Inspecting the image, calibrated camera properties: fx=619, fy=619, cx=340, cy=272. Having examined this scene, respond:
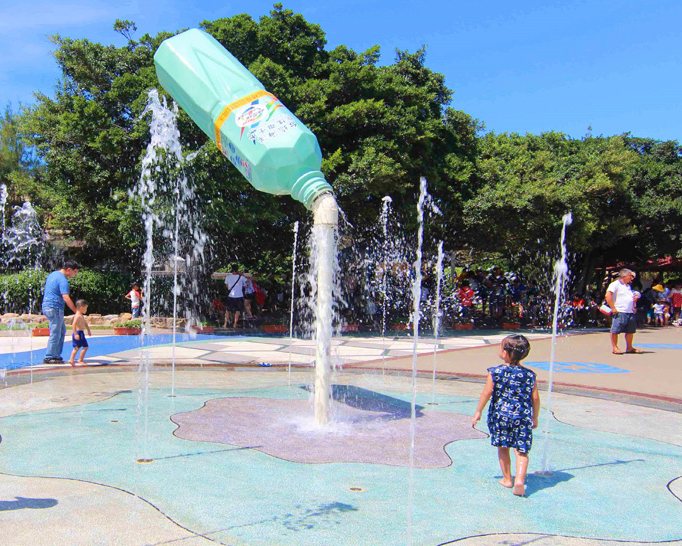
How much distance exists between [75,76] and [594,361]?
14713mm

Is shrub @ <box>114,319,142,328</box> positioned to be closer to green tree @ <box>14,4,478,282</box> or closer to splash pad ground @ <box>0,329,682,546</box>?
green tree @ <box>14,4,478,282</box>

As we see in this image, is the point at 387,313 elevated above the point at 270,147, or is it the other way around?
the point at 270,147

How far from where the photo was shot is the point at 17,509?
12.0 feet

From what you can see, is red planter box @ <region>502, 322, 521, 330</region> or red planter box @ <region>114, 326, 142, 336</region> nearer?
red planter box @ <region>114, 326, 142, 336</region>

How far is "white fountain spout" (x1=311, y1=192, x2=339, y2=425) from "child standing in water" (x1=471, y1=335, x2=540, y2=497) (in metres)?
1.85

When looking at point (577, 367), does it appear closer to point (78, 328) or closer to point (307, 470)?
point (307, 470)

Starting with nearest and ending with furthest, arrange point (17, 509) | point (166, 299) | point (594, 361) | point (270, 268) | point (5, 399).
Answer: point (17, 509), point (5, 399), point (594, 361), point (166, 299), point (270, 268)

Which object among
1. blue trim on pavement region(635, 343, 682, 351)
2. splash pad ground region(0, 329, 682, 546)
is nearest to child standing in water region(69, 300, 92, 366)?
splash pad ground region(0, 329, 682, 546)

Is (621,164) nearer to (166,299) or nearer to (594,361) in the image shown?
(594,361)

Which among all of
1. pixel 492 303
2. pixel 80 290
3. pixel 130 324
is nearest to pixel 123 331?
pixel 130 324

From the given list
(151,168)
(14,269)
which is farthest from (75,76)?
(14,269)

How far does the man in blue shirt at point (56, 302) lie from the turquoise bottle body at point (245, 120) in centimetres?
406

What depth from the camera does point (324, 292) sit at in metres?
5.80

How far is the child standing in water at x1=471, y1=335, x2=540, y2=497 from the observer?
426 cm
